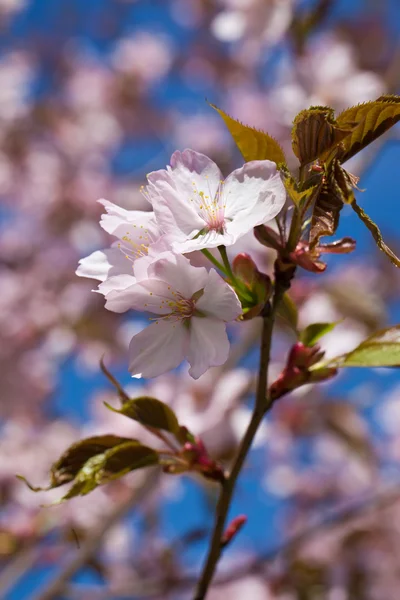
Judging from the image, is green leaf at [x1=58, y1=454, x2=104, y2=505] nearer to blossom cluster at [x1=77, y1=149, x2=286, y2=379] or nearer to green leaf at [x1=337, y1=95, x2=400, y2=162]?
blossom cluster at [x1=77, y1=149, x2=286, y2=379]

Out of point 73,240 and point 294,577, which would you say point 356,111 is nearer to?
point 294,577

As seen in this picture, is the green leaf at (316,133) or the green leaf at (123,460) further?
the green leaf at (123,460)

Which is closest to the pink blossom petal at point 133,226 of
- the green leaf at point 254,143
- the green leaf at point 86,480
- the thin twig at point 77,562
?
the green leaf at point 254,143

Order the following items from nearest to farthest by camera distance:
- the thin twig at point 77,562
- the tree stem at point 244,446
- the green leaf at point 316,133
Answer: the green leaf at point 316,133 → the tree stem at point 244,446 → the thin twig at point 77,562

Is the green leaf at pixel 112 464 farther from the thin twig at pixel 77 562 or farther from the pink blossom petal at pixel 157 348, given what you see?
the thin twig at pixel 77 562

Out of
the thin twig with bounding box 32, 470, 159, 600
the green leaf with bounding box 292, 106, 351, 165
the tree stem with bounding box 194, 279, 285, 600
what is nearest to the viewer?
the green leaf with bounding box 292, 106, 351, 165

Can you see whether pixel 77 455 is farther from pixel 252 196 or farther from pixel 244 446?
pixel 252 196

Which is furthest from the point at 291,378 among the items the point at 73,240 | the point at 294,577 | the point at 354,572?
the point at 73,240

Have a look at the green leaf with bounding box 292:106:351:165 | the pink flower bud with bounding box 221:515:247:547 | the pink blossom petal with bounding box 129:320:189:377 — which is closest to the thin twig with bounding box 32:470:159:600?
the pink flower bud with bounding box 221:515:247:547
